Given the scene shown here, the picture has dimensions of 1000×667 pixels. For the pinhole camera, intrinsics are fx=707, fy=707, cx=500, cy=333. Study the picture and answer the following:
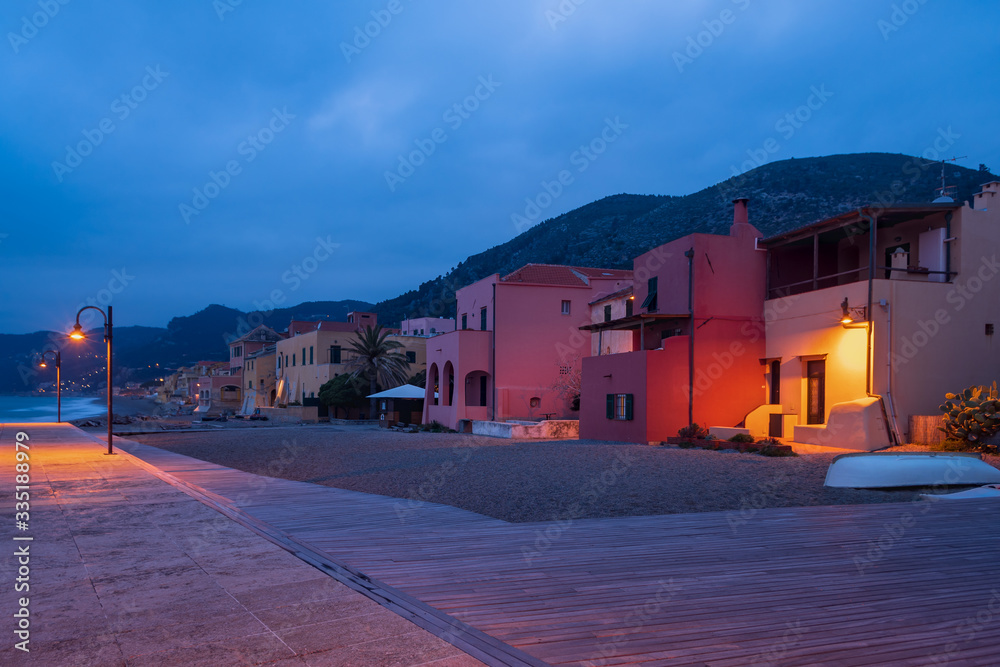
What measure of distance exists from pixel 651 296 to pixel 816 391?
6303 millimetres

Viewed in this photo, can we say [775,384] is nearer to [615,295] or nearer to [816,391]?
[816,391]

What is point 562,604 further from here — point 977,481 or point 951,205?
point 951,205

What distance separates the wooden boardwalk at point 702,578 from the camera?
3.89m

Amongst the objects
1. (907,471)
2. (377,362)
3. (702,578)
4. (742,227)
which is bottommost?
(907,471)

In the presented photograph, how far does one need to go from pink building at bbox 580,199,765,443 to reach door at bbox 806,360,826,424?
2.11m

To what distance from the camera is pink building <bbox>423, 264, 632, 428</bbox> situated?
32.8 m

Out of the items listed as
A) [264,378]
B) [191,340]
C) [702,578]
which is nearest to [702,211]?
[264,378]

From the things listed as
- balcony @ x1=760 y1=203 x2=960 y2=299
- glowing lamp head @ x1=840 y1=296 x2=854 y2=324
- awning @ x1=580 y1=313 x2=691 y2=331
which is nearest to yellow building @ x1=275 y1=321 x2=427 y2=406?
awning @ x1=580 y1=313 x2=691 y2=331

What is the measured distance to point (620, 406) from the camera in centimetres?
2212

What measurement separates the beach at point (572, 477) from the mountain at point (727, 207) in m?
51.1

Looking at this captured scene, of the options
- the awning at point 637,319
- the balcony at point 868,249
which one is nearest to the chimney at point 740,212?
the balcony at point 868,249

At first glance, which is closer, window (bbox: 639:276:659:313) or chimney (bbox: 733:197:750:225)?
chimney (bbox: 733:197:750:225)

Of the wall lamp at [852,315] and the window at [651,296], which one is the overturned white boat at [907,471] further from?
the window at [651,296]

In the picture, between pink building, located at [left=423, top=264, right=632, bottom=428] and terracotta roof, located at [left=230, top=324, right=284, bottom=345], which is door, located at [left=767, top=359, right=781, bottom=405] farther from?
terracotta roof, located at [left=230, top=324, right=284, bottom=345]
